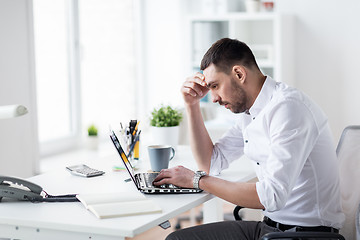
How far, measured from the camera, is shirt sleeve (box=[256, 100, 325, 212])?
1663 millimetres

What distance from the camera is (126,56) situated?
469cm

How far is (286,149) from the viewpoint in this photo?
168 centimetres

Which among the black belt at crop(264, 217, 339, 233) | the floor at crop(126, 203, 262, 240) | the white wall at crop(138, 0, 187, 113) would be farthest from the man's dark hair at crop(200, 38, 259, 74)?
the white wall at crop(138, 0, 187, 113)

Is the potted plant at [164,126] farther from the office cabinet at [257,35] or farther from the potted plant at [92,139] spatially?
the office cabinet at [257,35]

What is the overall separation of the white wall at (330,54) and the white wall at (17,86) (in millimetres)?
2159

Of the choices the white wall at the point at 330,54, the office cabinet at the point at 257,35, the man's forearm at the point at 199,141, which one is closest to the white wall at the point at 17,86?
the man's forearm at the point at 199,141

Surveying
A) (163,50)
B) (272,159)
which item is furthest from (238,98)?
(163,50)

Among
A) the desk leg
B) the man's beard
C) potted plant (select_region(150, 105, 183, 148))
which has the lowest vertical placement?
the desk leg

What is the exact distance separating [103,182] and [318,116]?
84 cm

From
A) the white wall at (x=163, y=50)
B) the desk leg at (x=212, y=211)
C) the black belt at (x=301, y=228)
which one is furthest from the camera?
the white wall at (x=163, y=50)

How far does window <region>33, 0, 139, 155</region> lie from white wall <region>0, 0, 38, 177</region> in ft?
1.68

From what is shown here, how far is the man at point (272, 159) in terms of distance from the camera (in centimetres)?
169

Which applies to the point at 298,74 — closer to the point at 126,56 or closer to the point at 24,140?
the point at 126,56

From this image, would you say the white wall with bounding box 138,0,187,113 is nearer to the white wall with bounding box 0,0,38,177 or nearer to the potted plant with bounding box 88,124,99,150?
the potted plant with bounding box 88,124,99,150
